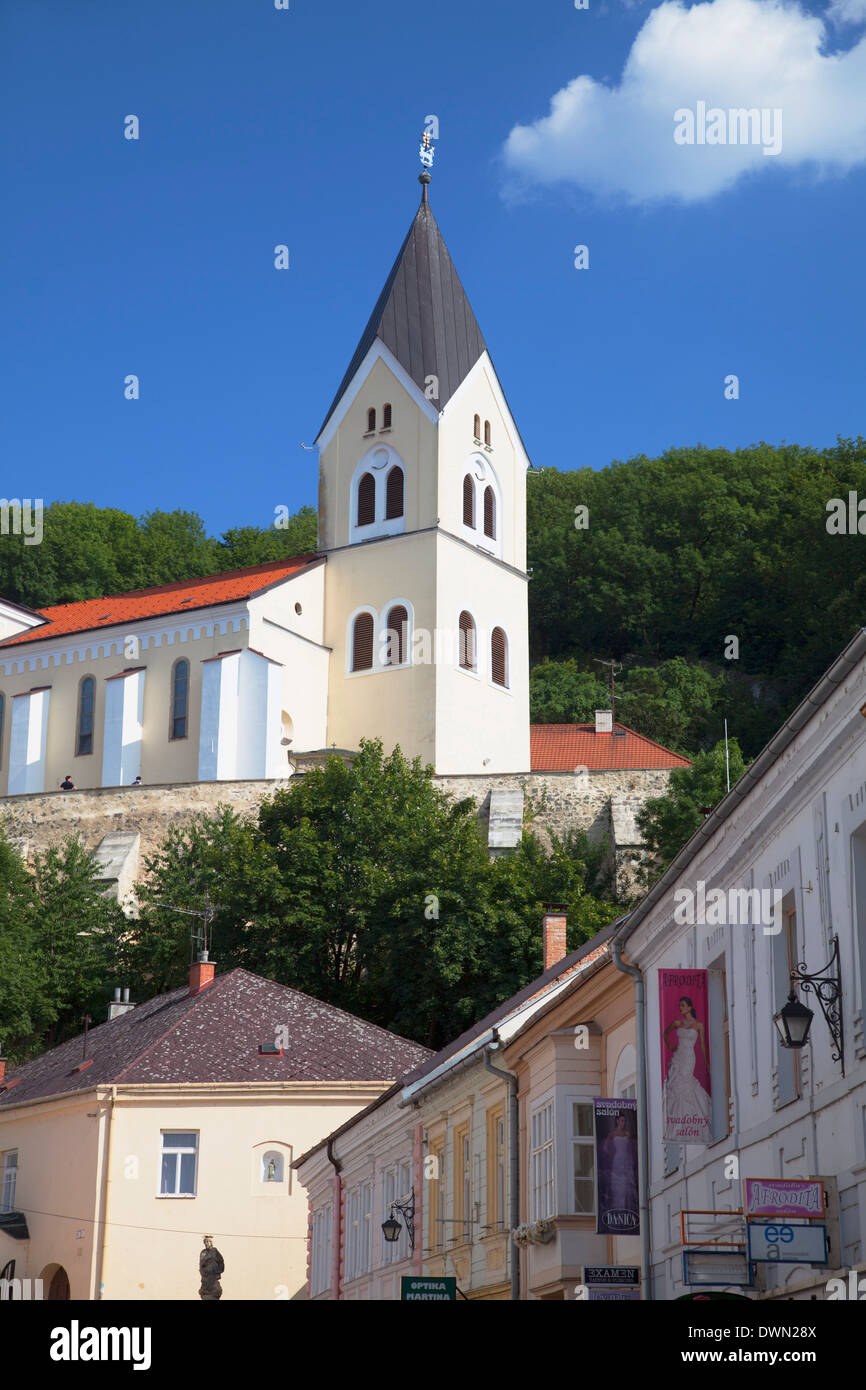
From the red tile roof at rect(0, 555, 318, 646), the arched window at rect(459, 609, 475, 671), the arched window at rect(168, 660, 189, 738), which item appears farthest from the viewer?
the red tile roof at rect(0, 555, 318, 646)

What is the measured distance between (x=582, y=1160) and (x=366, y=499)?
150 ft

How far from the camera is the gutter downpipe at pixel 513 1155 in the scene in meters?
21.3

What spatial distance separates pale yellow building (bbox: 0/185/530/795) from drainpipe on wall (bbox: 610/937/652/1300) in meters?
39.2

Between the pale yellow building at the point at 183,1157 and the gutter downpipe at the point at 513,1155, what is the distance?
11.7 m

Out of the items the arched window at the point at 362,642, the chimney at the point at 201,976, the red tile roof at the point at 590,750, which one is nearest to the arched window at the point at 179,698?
the arched window at the point at 362,642

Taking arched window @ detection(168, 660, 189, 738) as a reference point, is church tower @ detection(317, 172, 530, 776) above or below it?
above

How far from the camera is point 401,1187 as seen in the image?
26875 millimetres

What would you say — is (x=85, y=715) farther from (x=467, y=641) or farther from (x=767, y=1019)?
(x=767, y=1019)

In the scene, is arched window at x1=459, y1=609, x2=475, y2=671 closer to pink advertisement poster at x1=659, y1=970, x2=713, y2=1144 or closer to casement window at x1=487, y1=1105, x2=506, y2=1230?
casement window at x1=487, y1=1105, x2=506, y2=1230

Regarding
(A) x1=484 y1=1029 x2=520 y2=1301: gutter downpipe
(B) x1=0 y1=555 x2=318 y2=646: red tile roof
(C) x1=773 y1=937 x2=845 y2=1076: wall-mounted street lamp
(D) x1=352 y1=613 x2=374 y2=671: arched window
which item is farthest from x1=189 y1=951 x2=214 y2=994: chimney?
(C) x1=773 y1=937 x2=845 y2=1076: wall-mounted street lamp

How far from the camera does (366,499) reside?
64.4 metres

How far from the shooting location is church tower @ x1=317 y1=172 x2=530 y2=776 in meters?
60.6

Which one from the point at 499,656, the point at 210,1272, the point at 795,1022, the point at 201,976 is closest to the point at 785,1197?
the point at 795,1022

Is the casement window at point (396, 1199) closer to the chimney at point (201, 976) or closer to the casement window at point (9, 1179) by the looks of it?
the casement window at point (9, 1179)
